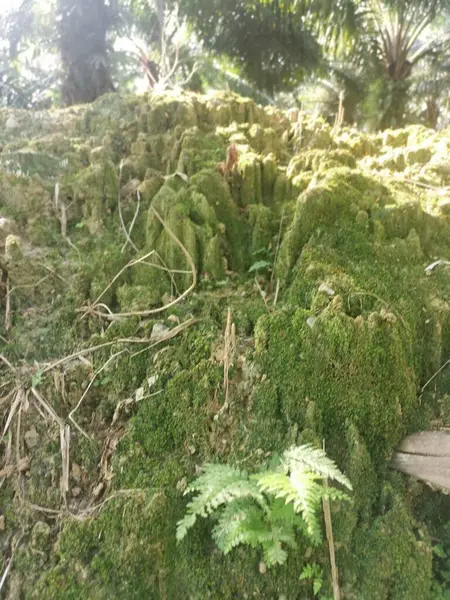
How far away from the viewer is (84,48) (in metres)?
8.30

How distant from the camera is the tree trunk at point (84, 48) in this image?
26.3 ft

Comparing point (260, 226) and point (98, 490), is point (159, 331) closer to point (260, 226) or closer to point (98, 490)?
point (98, 490)

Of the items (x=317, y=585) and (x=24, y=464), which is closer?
(x=317, y=585)

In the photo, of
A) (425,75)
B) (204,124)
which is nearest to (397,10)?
(425,75)

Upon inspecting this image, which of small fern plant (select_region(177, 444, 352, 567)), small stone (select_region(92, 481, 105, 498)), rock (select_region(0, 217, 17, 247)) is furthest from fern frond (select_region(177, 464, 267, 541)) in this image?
rock (select_region(0, 217, 17, 247))

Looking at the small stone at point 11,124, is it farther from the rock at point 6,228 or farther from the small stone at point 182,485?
the small stone at point 182,485

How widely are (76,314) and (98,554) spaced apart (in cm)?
188

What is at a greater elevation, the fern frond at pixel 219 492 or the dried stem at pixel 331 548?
the fern frond at pixel 219 492

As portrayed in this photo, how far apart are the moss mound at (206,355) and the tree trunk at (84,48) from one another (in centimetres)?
481

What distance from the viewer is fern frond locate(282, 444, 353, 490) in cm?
197

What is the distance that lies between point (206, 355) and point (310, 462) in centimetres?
117

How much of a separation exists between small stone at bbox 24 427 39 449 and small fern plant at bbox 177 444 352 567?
54.0 inches

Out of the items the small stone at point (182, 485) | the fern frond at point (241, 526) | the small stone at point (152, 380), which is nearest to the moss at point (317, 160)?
the small stone at point (152, 380)

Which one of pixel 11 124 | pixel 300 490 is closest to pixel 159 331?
pixel 300 490
